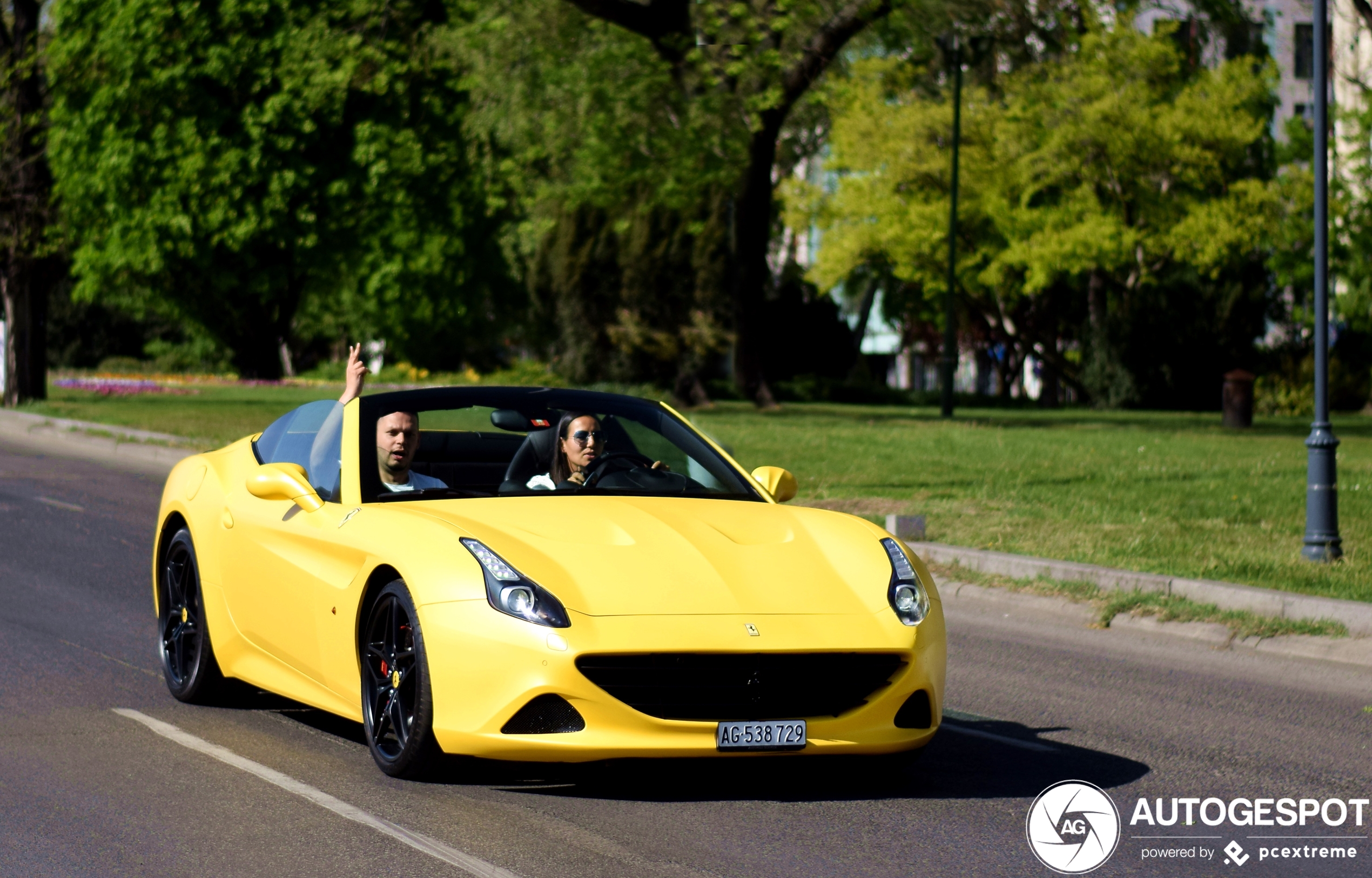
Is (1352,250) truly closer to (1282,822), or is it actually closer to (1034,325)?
(1034,325)

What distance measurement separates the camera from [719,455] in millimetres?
7297

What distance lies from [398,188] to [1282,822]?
3698 centimetres

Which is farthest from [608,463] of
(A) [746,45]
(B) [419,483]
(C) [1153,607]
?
(A) [746,45]

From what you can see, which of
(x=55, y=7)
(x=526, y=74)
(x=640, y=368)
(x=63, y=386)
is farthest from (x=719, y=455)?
(x=640, y=368)

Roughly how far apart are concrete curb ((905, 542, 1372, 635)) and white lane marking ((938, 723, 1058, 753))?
3742 millimetres

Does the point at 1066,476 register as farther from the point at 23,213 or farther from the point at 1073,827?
the point at 23,213

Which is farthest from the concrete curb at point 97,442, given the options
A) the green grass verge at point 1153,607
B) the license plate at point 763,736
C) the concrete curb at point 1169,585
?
the license plate at point 763,736

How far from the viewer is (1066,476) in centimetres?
1991

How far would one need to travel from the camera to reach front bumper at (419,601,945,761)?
18.0 feet

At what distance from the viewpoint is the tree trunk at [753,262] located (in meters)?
35.4

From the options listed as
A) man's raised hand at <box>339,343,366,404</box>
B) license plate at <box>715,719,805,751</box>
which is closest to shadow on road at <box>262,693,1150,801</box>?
license plate at <box>715,719,805,751</box>

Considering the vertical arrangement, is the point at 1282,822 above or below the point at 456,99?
below

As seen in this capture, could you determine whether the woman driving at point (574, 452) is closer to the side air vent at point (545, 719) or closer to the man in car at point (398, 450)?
the man in car at point (398, 450)

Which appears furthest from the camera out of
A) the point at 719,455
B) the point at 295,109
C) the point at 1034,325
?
the point at 1034,325
